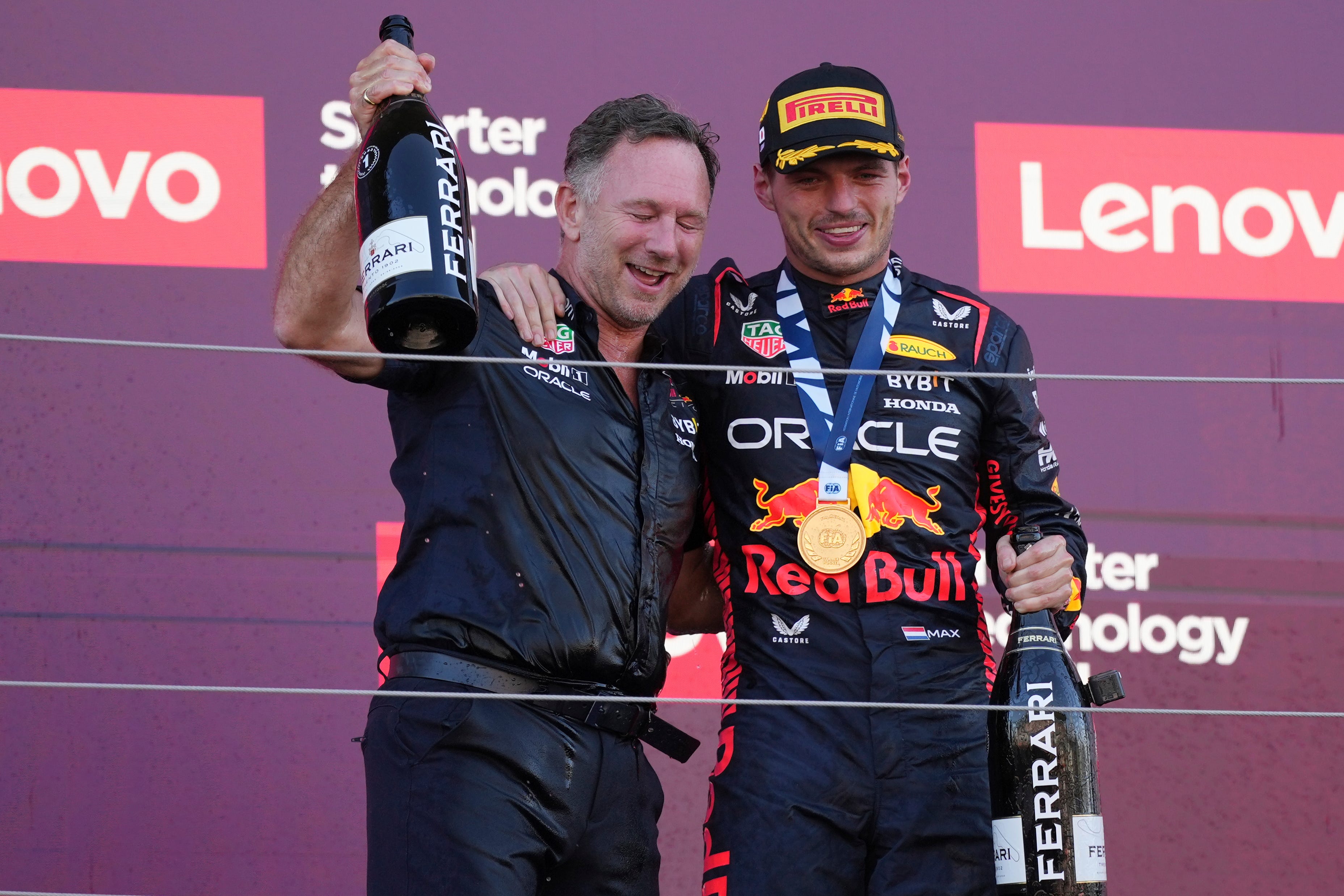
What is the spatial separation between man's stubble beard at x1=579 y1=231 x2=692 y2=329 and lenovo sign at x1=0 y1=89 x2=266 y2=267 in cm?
86

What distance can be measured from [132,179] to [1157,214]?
149cm

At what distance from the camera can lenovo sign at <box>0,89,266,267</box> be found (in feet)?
6.73

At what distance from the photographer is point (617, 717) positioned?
1236 mm

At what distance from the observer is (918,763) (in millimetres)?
1355

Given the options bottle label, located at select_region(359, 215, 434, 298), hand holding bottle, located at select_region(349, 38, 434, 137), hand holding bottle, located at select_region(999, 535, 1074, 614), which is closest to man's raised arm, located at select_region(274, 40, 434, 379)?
hand holding bottle, located at select_region(349, 38, 434, 137)

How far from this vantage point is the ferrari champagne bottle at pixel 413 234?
1098 mm

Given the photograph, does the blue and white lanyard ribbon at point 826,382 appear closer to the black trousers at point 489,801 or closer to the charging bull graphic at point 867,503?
the charging bull graphic at point 867,503

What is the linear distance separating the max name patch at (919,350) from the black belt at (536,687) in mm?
447

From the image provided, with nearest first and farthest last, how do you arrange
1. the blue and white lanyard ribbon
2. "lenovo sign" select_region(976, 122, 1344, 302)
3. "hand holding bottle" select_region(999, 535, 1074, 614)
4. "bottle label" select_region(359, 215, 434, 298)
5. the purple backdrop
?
"bottle label" select_region(359, 215, 434, 298) < "hand holding bottle" select_region(999, 535, 1074, 614) < the blue and white lanyard ribbon < the purple backdrop < "lenovo sign" select_region(976, 122, 1344, 302)

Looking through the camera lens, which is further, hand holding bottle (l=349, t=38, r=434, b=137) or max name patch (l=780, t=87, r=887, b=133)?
max name patch (l=780, t=87, r=887, b=133)

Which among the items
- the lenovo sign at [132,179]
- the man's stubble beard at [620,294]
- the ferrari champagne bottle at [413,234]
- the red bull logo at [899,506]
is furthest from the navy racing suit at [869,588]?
the lenovo sign at [132,179]

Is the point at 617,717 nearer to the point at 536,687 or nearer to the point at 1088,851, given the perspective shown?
the point at 536,687

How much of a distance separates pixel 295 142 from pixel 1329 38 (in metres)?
1.58

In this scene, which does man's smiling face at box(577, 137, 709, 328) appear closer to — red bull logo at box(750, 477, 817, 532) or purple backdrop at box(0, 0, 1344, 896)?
red bull logo at box(750, 477, 817, 532)
